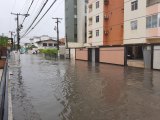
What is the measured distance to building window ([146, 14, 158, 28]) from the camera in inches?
1139

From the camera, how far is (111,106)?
30.9 feet

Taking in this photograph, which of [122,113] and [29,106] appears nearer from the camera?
[122,113]

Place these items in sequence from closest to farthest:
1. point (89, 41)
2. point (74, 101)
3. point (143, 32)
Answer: point (74, 101), point (143, 32), point (89, 41)

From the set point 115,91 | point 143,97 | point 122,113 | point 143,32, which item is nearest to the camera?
point 122,113

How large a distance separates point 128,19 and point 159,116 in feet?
90.7

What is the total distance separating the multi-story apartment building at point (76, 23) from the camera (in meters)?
61.1

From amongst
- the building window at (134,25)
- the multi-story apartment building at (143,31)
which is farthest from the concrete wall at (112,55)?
the building window at (134,25)

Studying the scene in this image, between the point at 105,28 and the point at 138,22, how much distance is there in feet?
38.8

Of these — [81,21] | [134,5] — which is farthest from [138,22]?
[81,21]

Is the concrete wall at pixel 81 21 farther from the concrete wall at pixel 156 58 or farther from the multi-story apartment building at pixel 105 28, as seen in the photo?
the concrete wall at pixel 156 58

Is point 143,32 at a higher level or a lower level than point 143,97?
higher

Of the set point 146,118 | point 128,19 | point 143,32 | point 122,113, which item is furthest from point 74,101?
point 128,19

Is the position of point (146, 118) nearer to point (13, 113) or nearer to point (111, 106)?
point (111, 106)

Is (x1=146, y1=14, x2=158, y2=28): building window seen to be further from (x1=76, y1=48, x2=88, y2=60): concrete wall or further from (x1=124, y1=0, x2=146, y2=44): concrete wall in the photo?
(x1=76, y1=48, x2=88, y2=60): concrete wall
